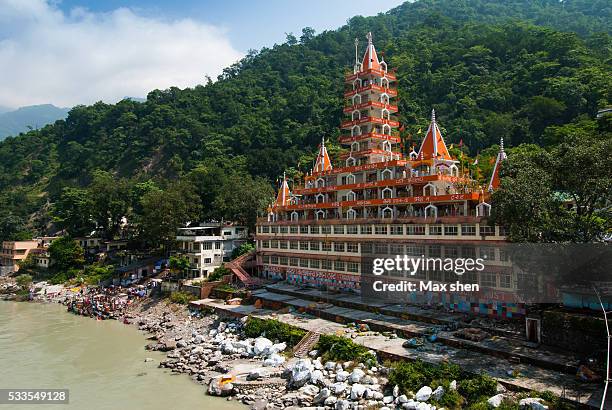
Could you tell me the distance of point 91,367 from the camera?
28.7 meters

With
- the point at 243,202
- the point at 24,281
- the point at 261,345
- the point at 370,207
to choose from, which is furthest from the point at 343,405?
the point at 24,281

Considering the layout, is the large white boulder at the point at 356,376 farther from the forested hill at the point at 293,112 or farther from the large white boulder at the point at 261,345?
the forested hill at the point at 293,112

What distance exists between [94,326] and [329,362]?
2359 cm

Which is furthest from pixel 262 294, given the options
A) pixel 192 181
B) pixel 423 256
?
pixel 192 181

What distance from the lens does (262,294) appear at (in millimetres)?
37344

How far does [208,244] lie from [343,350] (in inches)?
1003

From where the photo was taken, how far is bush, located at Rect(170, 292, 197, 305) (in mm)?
40500

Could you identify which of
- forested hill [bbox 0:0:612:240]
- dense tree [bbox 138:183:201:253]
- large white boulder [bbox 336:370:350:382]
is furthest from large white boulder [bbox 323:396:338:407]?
dense tree [bbox 138:183:201:253]

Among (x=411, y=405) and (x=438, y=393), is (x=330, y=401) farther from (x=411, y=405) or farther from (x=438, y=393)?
(x=438, y=393)

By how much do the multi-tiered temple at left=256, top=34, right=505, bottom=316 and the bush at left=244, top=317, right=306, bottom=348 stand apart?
8.08m

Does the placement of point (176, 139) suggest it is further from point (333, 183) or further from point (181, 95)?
point (333, 183)

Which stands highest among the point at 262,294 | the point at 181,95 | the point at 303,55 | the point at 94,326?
the point at 303,55

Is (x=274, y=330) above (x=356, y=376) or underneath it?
above

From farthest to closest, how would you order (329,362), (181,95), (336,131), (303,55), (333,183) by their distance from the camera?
(303,55)
(181,95)
(336,131)
(333,183)
(329,362)
